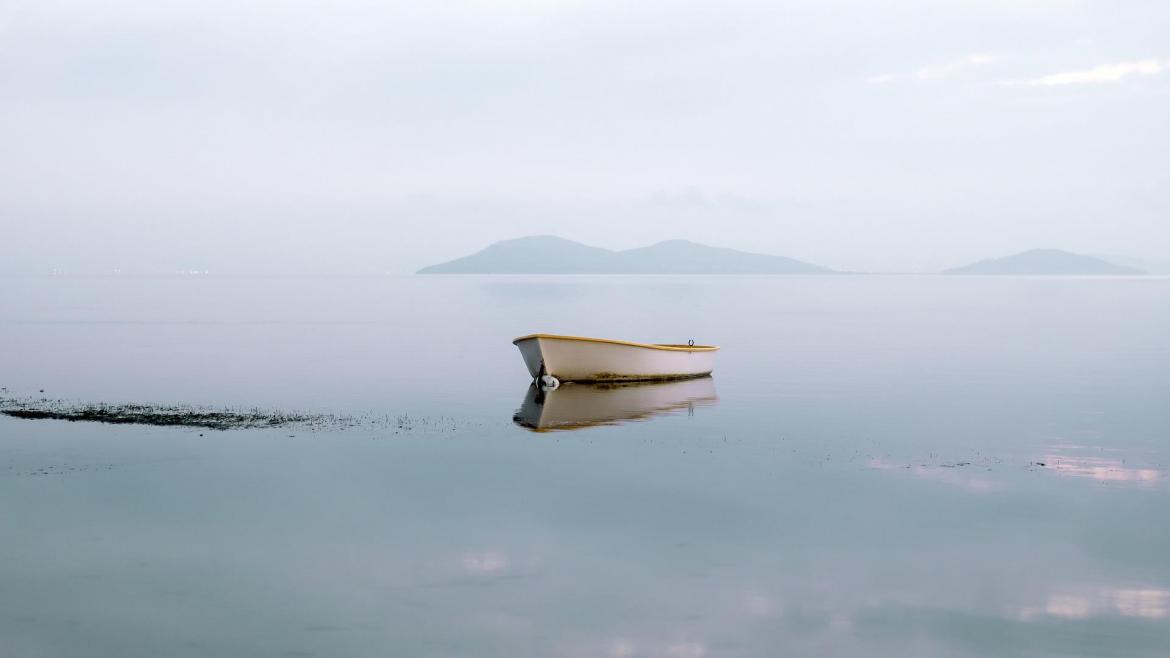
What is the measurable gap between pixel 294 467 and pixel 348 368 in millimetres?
29733

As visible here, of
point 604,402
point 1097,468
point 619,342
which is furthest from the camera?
point 619,342

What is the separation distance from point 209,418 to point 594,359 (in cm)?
1631

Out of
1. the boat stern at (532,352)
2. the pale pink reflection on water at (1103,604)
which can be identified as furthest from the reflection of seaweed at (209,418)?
the pale pink reflection on water at (1103,604)

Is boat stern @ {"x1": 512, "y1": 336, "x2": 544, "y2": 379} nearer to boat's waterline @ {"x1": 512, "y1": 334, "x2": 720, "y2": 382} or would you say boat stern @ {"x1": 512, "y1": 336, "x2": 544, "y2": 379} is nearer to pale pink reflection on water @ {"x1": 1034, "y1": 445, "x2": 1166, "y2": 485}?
boat's waterline @ {"x1": 512, "y1": 334, "x2": 720, "y2": 382}

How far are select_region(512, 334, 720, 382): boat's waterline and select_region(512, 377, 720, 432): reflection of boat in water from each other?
49cm

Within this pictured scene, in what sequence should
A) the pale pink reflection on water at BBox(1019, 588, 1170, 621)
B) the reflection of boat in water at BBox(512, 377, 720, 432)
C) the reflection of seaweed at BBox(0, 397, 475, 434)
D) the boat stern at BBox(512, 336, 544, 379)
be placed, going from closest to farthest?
the pale pink reflection on water at BBox(1019, 588, 1170, 621), the reflection of seaweed at BBox(0, 397, 475, 434), the reflection of boat in water at BBox(512, 377, 720, 432), the boat stern at BBox(512, 336, 544, 379)

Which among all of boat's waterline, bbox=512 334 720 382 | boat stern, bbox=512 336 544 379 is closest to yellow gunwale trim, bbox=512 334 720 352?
boat's waterline, bbox=512 334 720 382

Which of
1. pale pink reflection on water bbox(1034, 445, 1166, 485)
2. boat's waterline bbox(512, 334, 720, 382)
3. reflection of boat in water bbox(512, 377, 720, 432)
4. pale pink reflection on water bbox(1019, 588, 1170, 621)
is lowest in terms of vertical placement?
pale pink reflection on water bbox(1019, 588, 1170, 621)

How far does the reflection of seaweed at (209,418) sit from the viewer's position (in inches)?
1284

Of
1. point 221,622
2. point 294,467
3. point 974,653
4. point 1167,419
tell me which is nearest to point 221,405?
point 294,467

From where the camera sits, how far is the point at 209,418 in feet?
110

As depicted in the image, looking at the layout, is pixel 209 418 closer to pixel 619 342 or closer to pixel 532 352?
pixel 532 352

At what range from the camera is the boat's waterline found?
4319 centimetres

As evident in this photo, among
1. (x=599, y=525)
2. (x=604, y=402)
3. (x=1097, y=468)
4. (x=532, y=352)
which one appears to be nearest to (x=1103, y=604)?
(x=599, y=525)
